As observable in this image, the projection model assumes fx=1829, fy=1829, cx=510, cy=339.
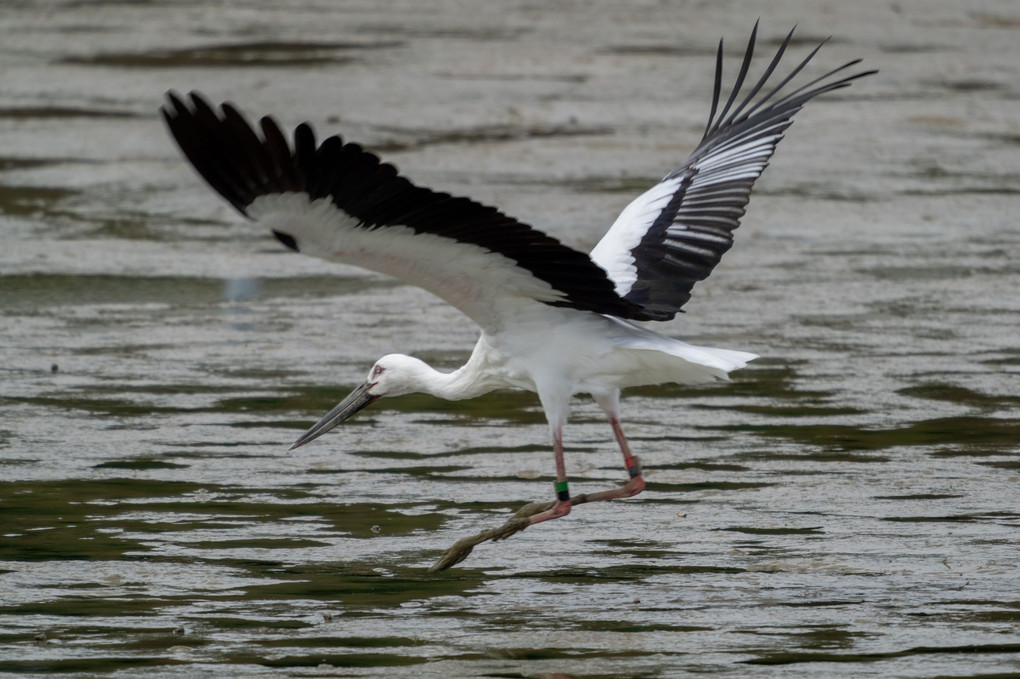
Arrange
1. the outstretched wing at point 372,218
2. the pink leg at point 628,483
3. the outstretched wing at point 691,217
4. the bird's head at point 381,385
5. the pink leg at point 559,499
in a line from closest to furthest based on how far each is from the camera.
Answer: the outstretched wing at point 372,218
the pink leg at point 559,499
the pink leg at point 628,483
the outstretched wing at point 691,217
the bird's head at point 381,385

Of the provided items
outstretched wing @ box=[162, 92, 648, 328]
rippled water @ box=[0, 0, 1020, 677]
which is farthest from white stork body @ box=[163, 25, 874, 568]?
rippled water @ box=[0, 0, 1020, 677]

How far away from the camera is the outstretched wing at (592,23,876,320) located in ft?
23.1

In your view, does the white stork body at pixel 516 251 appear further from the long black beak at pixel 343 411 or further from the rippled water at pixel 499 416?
the rippled water at pixel 499 416

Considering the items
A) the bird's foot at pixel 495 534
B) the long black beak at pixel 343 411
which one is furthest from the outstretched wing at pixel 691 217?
the long black beak at pixel 343 411

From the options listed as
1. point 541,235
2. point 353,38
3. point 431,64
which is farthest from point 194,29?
point 541,235

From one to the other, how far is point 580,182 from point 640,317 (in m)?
7.26

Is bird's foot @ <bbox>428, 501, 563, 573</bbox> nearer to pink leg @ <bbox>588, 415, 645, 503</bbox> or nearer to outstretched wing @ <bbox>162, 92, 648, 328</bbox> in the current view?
pink leg @ <bbox>588, 415, 645, 503</bbox>

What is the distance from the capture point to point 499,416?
28.0 ft

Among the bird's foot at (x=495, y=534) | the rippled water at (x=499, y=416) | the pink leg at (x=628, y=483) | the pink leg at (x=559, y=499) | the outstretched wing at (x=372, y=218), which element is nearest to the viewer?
the outstretched wing at (x=372, y=218)

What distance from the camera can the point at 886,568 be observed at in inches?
241

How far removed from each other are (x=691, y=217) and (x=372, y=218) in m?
2.32

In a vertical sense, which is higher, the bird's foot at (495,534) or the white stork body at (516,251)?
the white stork body at (516,251)

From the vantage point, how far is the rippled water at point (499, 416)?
18.3 ft

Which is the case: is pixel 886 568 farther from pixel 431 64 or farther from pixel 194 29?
pixel 194 29
